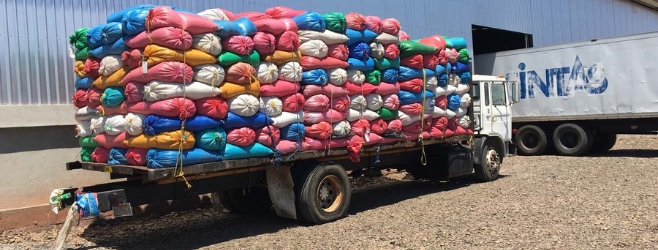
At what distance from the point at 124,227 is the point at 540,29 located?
57.9ft

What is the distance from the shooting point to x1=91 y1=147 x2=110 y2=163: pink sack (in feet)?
21.5

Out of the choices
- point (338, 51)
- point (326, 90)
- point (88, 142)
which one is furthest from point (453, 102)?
point (88, 142)

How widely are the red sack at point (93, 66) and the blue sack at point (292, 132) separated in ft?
7.65

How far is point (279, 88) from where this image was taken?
7008 mm

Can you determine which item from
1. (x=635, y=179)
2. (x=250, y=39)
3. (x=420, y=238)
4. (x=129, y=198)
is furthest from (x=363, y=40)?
(x=635, y=179)

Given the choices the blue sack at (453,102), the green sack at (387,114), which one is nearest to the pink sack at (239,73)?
the green sack at (387,114)

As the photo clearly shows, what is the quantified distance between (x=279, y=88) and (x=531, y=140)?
39.5 ft

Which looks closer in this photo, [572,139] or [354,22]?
[354,22]

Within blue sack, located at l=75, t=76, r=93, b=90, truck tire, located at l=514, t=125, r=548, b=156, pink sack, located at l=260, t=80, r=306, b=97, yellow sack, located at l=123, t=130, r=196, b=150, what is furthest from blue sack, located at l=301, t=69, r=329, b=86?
truck tire, located at l=514, t=125, r=548, b=156

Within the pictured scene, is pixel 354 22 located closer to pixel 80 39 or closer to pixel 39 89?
pixel 80 39

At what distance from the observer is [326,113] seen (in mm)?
7645

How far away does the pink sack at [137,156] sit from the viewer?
6.05 meters

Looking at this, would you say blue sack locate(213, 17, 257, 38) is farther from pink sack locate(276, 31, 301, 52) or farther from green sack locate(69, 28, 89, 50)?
green sack locate(69, 28, 89, 50)

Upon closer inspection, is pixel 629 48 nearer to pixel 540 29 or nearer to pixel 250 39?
pixel 540 29
